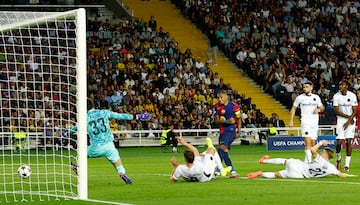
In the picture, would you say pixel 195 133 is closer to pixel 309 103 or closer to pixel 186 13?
pixel 186 13

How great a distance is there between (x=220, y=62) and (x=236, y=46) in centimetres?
151

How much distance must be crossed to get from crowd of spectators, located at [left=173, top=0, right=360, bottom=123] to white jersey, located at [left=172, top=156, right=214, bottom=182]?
26.5m

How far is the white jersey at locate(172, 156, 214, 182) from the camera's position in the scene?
66.7 ft

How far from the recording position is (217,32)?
52031 millimetres

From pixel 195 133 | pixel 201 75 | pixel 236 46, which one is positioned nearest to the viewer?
pixel 195 133

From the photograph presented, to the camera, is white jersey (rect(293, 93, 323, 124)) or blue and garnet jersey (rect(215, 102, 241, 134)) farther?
white jersey (rect(293, 93, 323, 124))

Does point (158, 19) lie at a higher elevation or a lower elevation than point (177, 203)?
higher

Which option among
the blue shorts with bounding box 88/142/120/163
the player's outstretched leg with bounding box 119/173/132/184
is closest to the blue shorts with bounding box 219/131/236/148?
the player's outstretched leg with bounding box 119/173/132/184

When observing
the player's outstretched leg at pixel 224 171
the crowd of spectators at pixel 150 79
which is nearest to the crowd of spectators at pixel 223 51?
the crowd of spectators at pixel 150 79

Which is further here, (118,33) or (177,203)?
(118,33)

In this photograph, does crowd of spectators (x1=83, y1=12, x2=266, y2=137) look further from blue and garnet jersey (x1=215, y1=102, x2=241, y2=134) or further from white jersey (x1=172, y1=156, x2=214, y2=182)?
white jersey (x1=172, y1=156, x2=214, y2=182)

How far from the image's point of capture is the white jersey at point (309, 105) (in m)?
24.1

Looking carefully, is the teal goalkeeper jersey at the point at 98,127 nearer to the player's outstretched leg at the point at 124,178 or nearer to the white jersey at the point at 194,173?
the player's outstretched leg at the point at 124,178

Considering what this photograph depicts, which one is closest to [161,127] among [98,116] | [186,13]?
[186,13]
